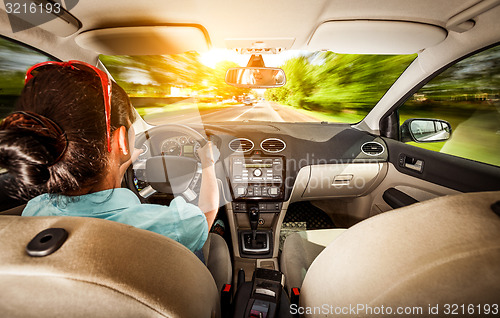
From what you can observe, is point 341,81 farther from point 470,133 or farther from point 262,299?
point 262,299

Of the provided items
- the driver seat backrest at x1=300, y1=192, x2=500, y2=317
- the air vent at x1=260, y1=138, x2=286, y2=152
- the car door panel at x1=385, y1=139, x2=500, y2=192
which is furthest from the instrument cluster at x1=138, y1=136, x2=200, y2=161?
the car door panel at x1=385, y1=139, x2=500, y2=192

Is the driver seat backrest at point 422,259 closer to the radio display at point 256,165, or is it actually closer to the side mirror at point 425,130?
the radio display at point 256,165

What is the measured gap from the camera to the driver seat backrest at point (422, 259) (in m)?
0.50

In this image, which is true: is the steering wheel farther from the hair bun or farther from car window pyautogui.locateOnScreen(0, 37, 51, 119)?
the hair bun

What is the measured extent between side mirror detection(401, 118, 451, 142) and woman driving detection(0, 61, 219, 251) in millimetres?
2601

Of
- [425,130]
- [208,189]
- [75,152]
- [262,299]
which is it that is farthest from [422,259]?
[425,130]

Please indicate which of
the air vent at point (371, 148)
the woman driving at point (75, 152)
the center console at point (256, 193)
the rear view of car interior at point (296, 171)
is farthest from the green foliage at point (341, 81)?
the woman driving at point (75, 152)

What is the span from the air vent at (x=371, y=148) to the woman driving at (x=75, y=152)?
2.28m

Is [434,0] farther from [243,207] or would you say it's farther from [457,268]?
[243,207]

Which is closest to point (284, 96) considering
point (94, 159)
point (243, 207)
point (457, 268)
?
point (243, 207)

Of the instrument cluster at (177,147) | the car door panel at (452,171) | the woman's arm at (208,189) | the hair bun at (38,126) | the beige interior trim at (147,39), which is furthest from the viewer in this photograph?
the instrument cluster at (177,147)

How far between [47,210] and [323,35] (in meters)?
2.23

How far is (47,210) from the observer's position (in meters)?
0.92

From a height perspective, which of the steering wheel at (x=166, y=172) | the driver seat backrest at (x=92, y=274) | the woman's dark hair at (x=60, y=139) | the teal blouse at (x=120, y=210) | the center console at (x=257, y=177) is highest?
the woman's dark hair at (x=60, y=139)
